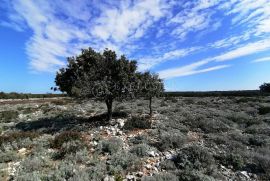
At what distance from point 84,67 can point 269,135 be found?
1522cm

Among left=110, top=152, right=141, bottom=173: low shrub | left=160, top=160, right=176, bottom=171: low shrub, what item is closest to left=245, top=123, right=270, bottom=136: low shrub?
left=160, top=160, right=176, bottom=171: low shrub

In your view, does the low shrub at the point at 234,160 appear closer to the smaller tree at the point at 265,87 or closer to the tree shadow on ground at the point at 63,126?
the tree shadow on ground at the point at 63,126

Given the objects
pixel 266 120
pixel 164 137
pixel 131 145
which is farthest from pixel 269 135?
pixel 131 145

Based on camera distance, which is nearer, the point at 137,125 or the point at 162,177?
the point at 162,177

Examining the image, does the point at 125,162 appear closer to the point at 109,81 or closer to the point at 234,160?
the point at 234,160

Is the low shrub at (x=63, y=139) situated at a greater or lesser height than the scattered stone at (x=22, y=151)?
greater

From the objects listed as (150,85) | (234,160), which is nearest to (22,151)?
(234,160)

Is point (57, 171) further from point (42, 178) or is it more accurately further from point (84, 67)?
point (84, 67)

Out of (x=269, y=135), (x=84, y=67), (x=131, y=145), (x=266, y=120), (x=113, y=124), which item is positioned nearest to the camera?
(x=131, y=145)

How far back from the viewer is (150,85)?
23703mm

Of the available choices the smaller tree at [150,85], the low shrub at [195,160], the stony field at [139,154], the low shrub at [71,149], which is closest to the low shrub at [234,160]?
the stony field at [139,154]

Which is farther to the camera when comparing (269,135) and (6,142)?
(269,135)

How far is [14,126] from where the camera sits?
877 inches

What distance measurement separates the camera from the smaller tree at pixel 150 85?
2298 centimetres
